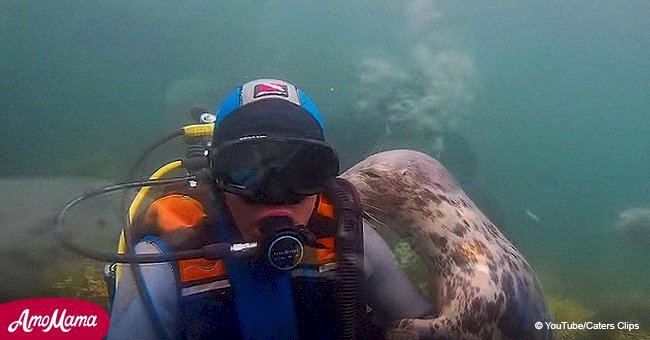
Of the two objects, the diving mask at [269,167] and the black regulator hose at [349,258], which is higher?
the diving mask at [269,167]

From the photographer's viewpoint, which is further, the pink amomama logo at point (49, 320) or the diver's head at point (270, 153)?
the pink amomama logo at point (49, 320)

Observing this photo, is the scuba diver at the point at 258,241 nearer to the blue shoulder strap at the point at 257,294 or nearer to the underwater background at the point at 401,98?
the blue shoulder strap at the point at 257,294

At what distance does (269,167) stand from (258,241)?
0.17 metres

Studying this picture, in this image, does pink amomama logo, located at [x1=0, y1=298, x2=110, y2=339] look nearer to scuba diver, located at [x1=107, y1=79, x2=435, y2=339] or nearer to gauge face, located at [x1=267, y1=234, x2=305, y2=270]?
scuba diver, located at [x1=107, y1=79, x2=435, y2=339]

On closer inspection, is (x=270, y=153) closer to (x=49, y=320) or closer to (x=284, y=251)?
(x=284, y=251)

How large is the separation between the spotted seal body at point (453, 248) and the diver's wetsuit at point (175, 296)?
Result: 0.17 ft

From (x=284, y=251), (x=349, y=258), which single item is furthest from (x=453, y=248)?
(x=284, y=251)

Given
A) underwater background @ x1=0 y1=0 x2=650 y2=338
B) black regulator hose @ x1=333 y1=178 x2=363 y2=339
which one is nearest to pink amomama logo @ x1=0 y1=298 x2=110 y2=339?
underwater background @ x1=0 y1=0 x2=650 y2=338

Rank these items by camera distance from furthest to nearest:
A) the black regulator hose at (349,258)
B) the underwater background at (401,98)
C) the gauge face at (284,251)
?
1. the underwater background at (401,98)
2. the black regulator hose at (349,258)
3. the gauge face at (284,251)

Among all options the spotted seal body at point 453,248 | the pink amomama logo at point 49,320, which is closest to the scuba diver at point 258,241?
the pink amomama logo at point 49,320

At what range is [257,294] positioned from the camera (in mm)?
1487

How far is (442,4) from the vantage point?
1850 mm

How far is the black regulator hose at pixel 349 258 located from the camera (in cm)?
153

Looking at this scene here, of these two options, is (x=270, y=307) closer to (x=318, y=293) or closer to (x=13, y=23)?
(x=318, y=293)
